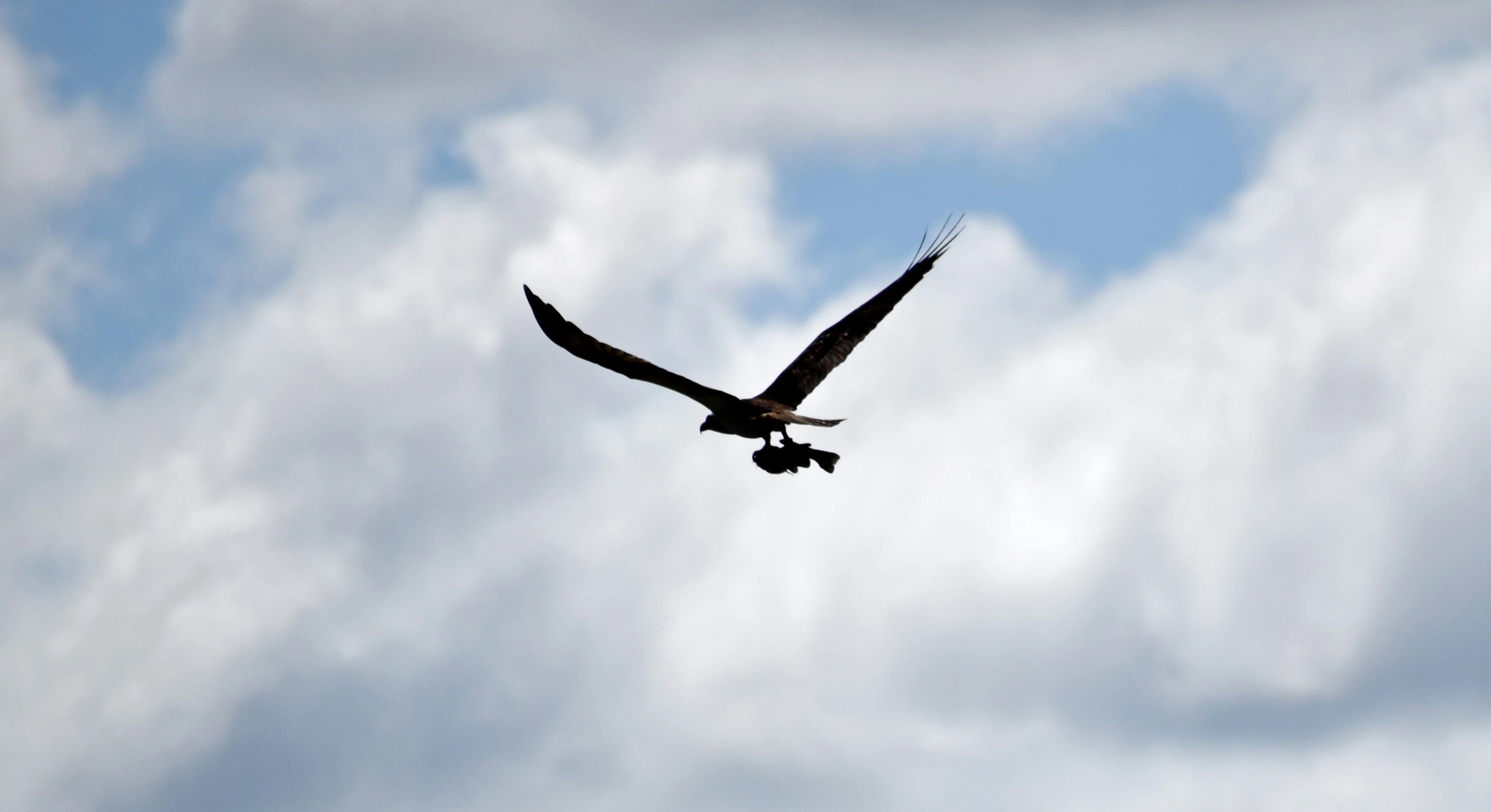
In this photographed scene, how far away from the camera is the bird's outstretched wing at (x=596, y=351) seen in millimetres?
31328

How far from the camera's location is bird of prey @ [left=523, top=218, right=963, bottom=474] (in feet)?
103

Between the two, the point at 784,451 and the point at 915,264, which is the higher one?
the point at 915,264

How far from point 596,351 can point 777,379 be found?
4863 mm

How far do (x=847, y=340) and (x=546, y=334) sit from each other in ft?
22.3

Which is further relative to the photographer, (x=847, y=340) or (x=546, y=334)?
(x=847, y=340)

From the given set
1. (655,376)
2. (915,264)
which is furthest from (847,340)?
(655,376)

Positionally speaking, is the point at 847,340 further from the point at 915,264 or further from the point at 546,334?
the point at 546,334

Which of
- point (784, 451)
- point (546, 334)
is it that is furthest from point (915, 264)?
point (546, 334)

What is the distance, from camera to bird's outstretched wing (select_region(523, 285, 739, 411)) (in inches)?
1233

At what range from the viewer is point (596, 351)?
3155 centimetres

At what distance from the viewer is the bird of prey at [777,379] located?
31438 mm

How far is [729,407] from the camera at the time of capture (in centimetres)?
3247

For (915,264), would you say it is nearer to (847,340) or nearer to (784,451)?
(847,340)

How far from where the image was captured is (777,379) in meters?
35.5
